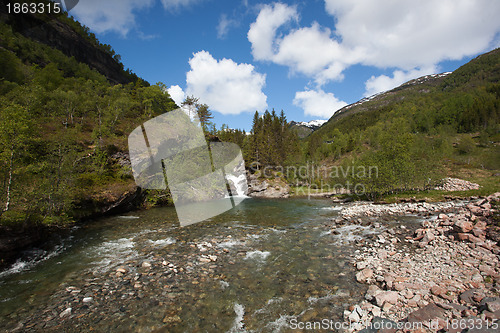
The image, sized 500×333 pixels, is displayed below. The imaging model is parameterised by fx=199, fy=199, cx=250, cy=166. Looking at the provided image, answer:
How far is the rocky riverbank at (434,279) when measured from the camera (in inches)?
220

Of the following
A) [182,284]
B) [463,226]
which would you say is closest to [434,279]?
[463,226]

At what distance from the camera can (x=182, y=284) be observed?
27.9 feet

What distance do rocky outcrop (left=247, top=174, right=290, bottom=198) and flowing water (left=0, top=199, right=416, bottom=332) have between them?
41.8 meters

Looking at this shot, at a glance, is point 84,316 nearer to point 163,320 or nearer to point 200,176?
point 163,320

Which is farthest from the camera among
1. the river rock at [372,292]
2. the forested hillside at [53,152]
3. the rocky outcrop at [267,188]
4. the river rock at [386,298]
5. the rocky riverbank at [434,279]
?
the rocky outcrop at [267,188]

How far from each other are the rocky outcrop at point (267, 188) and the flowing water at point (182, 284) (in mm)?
41768

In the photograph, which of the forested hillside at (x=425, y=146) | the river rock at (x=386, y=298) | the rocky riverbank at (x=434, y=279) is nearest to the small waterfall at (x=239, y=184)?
the forested hillside at (x=425, y=146)

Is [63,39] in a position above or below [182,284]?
above

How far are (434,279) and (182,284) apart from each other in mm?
10115

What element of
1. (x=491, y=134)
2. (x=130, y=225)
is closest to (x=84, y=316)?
(x=130, y=225)

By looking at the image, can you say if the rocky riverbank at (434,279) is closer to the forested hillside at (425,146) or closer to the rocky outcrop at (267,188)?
the forested hillside at (425,146)

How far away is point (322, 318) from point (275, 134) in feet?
280

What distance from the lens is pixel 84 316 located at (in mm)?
6434

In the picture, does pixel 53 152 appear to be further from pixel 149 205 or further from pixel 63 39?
pixel 63 39
